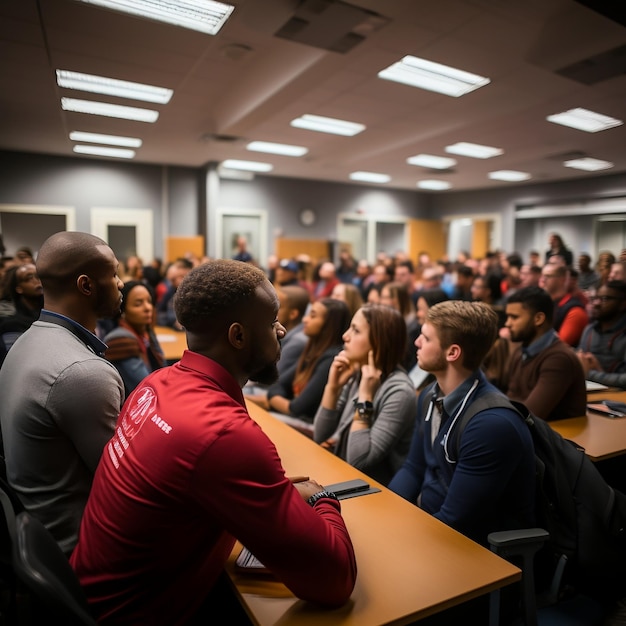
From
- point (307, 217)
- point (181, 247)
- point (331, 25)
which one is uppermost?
point (331, 25)

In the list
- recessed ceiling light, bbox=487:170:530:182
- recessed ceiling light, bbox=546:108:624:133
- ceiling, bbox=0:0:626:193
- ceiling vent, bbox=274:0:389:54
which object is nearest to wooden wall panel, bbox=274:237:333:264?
ceiling, bbox=0:0:626:193

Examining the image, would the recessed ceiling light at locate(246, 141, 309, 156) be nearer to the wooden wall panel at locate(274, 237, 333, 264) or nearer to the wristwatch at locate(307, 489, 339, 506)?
the wooden wall panel at locate(274, 237, 333, 264)

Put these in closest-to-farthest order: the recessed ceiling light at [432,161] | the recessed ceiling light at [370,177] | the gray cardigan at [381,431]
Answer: the gray cardigan at [381,431] < the recessed ceiling light at [432,161] < the recessed ceiling light at [370,177]

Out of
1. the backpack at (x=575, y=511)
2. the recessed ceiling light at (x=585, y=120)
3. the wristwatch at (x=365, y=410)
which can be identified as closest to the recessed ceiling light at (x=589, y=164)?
the recessed ceiling light at (x=585, y=120)

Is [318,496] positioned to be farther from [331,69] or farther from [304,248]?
[304,248]

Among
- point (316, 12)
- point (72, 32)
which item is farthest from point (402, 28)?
point (72, 32)

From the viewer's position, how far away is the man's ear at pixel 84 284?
63.6 inches

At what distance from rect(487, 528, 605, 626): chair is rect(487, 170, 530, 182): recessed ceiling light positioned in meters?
9.53

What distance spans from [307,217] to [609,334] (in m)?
8.13

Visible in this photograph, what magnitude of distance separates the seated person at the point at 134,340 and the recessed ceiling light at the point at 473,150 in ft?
19.2

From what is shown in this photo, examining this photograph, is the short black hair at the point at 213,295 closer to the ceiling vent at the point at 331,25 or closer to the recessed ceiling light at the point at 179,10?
the ceiling vent at the point at 331,25

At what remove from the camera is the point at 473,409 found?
1667 millimetres

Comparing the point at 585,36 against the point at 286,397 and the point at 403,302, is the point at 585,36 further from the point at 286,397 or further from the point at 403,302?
the point at 286,397

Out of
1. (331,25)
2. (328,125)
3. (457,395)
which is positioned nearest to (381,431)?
(457,395)
